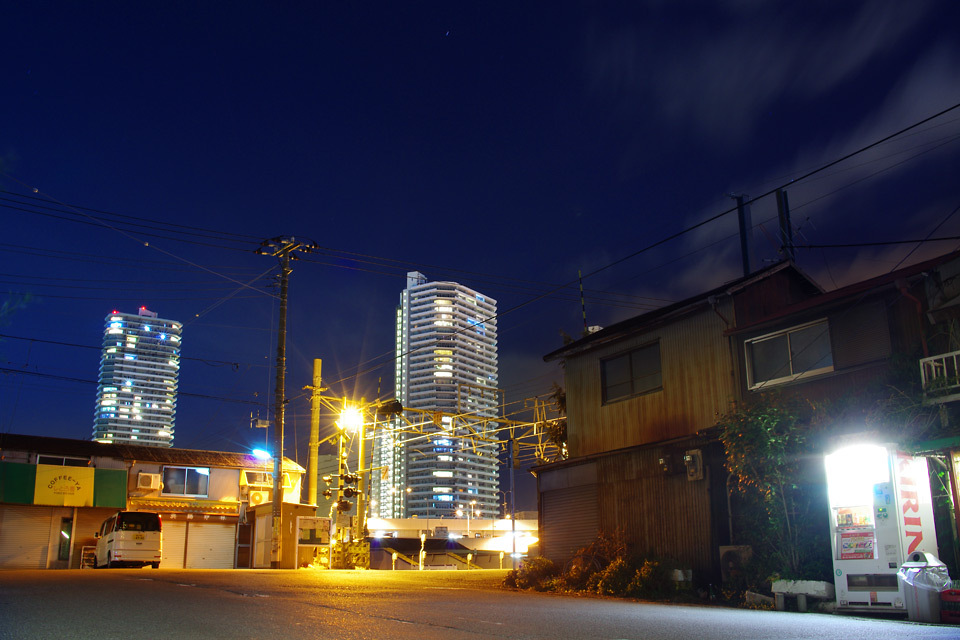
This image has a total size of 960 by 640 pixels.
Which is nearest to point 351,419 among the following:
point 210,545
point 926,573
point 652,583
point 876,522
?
point 210,545

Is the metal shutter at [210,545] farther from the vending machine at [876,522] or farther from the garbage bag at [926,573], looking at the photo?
the garbage bag at [926,573]

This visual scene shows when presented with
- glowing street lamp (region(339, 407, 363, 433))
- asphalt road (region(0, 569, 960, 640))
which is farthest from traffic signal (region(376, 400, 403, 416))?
asphalt road (region(0, 569, 960, 640))

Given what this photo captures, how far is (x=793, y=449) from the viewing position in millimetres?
13992

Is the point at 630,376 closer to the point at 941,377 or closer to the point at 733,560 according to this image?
the point at 733,560

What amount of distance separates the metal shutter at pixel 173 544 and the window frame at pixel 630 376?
2877 cm

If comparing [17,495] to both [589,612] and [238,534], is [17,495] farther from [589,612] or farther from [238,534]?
[589,612]

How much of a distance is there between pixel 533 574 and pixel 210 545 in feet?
89.2

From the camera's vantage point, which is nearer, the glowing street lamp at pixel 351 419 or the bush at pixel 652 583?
the bush at pixel 652 583

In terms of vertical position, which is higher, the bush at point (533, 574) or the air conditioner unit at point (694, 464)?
the air conditioner unit at point (694, 464)

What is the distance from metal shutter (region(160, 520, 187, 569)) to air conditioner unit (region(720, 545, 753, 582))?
3288cm

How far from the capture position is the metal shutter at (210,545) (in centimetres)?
3991

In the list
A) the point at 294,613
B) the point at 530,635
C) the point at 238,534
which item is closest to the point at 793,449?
the point at 530,635

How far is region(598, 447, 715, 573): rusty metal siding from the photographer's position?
16.3 meters

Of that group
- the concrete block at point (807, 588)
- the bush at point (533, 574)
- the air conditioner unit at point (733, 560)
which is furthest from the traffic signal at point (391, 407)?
the concrete block at point (807, 588)
